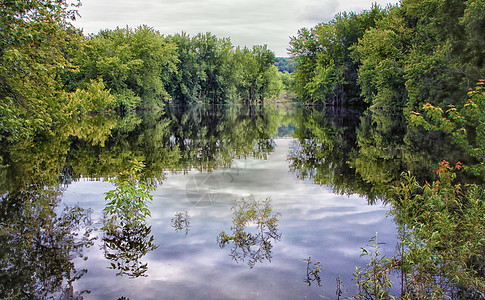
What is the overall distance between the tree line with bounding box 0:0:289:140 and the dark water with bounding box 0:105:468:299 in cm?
231

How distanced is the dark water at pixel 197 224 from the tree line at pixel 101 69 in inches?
90.9

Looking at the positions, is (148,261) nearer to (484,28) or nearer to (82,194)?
(82,194)

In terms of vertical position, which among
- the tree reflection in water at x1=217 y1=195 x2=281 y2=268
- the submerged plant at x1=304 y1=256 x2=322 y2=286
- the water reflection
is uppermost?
the water reflection

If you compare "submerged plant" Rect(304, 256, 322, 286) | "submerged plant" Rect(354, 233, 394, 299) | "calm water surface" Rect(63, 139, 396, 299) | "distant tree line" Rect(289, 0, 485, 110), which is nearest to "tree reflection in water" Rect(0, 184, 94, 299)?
"calm water surface" Rect(63, 139, 396, 299)

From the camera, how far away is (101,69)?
46.4 m

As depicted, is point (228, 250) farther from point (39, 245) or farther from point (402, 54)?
point (402, 54)

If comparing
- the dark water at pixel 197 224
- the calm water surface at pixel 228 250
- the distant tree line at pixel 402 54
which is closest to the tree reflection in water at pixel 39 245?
the dark water at pixel 197 224

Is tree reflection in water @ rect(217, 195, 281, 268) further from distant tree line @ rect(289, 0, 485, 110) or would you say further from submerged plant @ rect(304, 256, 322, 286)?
Result: distant tree line @ rect(289, 0, 485, 110)

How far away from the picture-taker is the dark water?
548 centimetres

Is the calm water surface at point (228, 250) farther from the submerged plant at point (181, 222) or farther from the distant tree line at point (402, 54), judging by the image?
the distant tree line at point (402, 54)

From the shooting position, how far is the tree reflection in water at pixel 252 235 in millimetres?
6516

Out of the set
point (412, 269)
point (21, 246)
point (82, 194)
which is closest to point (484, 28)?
point (412, 269)

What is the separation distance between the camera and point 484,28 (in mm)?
22328

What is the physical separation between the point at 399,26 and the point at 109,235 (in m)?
39.2
